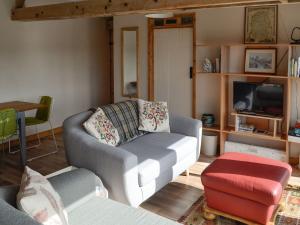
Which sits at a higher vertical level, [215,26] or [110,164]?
[215,26]

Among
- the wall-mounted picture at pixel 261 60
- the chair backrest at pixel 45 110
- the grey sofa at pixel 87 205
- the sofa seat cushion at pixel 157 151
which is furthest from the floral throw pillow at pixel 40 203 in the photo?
the wall-mounted picture at pixel 261 60

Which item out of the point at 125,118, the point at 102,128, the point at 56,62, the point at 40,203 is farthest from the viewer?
the point at 56,62

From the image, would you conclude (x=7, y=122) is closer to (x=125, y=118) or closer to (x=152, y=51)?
(x=125, y=118)

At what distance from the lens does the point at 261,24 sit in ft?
13.3

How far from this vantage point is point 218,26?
14.4 ft

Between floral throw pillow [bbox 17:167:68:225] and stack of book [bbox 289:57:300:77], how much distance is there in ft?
9.74

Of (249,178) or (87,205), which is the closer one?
(87,205)

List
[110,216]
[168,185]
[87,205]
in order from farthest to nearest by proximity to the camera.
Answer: [168,185] < [87,205] < [110,216]

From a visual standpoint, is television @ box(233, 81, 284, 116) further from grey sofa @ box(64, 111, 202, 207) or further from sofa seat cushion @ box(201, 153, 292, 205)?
sofa seat cushion @ box(201, 153, 292, 205)

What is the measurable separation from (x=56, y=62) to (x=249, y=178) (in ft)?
13.2

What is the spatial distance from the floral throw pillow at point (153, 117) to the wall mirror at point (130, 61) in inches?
65.1

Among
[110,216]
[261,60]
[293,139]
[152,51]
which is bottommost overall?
[110,216]

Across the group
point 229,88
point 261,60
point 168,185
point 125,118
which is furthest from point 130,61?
point 168,185

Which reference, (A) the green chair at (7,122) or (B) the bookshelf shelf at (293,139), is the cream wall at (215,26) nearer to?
(B) the bookshelf shelf at (293,139)
